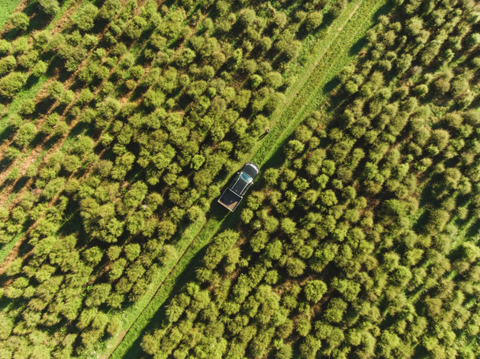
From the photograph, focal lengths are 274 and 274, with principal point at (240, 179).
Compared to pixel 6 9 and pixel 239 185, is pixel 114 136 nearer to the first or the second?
pixel 239 185

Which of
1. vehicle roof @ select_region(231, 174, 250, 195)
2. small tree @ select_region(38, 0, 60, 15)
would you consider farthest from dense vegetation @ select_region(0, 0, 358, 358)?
vehicle roof @ select_region(231, 174, 250, 195)

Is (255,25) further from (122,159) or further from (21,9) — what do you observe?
(21,9)

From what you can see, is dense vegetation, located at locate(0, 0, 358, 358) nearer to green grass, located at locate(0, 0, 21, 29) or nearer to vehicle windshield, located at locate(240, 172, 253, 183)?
green grass, located at locate(0, 0, 21, 29)

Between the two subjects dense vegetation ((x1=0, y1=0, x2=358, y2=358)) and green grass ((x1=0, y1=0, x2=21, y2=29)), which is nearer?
dense vegetation ((x1=0, y1=0, x2=358, y2=358))

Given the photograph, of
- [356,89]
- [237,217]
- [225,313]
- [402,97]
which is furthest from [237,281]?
[402,97]

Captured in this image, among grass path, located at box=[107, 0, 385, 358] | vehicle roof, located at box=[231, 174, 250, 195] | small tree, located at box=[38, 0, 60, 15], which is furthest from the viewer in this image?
grass path, located at box=[107, 0, 385, 358]

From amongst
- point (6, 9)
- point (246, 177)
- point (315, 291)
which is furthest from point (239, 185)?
point (6, 9)
